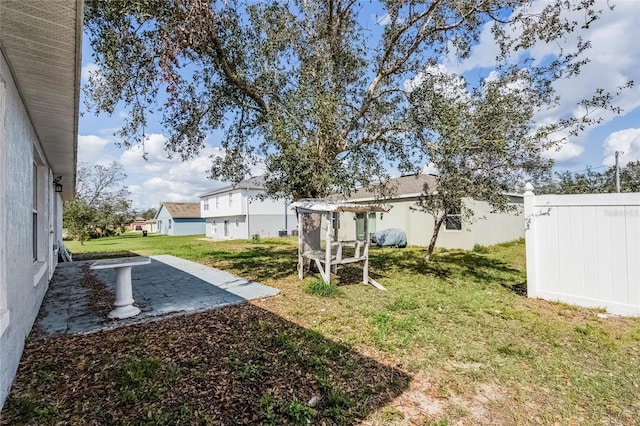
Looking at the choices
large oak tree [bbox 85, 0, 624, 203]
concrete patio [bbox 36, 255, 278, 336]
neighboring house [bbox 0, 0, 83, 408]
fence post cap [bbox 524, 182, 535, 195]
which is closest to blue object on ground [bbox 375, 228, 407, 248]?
large oak tree [bbox 85, 0, 624, 203]

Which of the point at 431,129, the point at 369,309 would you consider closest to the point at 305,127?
the point at 431,129

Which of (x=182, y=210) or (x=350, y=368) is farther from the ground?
(x=182, y=210)

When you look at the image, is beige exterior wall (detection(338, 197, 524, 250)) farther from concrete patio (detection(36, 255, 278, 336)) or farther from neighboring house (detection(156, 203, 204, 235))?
neighboring house (detection(156, 203, 204, 235))

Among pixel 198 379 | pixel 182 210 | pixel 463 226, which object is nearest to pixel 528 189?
pixel 198 379

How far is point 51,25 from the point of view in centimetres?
237

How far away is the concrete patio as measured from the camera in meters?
4.59

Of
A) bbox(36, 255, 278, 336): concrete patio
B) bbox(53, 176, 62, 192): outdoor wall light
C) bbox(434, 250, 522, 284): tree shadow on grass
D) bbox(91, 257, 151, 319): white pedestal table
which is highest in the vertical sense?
bbox(53, 176, 62, 192): outdoor wall light

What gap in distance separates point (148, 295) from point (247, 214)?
19.5 m

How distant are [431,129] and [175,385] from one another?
248 inches

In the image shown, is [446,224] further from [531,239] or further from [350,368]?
[350,368]

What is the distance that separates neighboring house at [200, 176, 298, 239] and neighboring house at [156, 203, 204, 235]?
12.9m

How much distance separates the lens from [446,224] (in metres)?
15.1

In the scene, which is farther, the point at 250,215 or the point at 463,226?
the point at 250,215

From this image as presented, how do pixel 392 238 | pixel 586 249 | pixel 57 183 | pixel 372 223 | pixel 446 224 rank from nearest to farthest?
1. pixel 586 249
2. pixel 57 183
3. pixel 446 224
4. pixel 392 238
5. pixel 372 223
